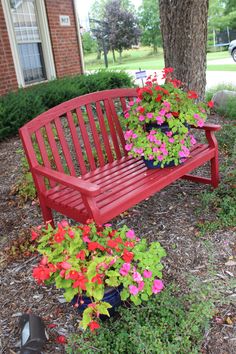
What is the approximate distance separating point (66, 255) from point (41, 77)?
7890 millimetres

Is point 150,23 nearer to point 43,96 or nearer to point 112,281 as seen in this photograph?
point 43,96

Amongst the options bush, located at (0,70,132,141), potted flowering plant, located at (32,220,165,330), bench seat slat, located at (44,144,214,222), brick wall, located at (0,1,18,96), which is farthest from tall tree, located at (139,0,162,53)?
potted flowering plant, located at (32,220,165,330)

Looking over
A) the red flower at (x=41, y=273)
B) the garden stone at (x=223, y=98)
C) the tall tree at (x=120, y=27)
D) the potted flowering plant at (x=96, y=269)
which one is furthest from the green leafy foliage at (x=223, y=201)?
the tall tree at (x=120, y=27)

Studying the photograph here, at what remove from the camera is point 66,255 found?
1980mm

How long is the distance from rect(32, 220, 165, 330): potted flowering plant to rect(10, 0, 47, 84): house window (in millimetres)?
7150

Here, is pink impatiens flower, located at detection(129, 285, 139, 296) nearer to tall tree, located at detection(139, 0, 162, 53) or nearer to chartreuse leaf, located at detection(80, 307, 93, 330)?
chartreuse leaf, located at detection(80, 307, 93, 330)

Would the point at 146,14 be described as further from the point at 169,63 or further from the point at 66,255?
the point at 66,255

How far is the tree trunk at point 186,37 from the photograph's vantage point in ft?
16.3

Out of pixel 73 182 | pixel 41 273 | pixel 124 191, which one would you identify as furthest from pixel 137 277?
pixel 124 191

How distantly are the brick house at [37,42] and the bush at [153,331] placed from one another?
6.62m

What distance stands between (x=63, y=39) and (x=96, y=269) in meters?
8.57

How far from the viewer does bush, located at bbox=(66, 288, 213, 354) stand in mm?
1946

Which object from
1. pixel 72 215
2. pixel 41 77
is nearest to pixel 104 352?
pixel 72 215

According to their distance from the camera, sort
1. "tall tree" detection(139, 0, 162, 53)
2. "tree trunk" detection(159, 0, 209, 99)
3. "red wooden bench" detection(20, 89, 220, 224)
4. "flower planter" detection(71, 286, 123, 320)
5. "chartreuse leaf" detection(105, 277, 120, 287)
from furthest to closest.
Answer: "tall tree" detection(139, 0, 162, 53), "tree trunk" detection(159, 0, 209, 99), "red wooden bench" detection(20, 89, 220, 224), "flower planter" detection(71, 286, 123, 320), "chartreuse leaf" detection(105, 277, 120, 287)
